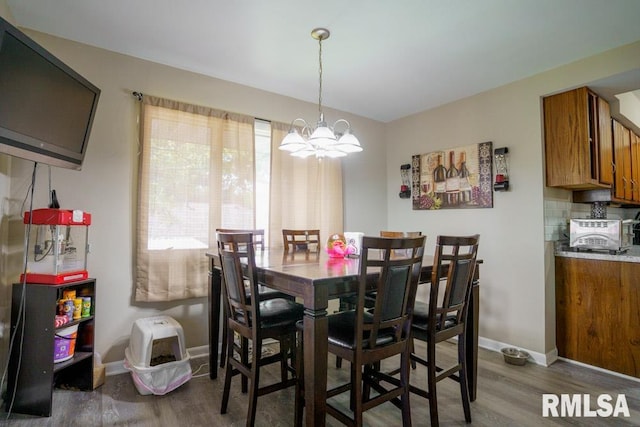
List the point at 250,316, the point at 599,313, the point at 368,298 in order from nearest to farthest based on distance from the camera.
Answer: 1. the point at 250,316
2. the point at 368,298
3. the point at 599,313

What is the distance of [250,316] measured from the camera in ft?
6.28

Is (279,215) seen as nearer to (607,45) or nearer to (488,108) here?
(488,108)

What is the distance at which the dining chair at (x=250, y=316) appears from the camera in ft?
5.74

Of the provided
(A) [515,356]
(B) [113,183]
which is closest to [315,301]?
(B) [113,183]

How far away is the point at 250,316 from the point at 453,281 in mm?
1190

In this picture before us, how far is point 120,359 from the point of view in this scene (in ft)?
8.32

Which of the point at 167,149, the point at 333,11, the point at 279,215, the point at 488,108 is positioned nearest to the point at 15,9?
the point at 167,149

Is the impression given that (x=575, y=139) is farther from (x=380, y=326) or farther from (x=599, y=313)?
(x=380, y=326)

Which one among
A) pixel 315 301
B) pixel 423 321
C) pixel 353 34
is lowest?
pixel 423 321

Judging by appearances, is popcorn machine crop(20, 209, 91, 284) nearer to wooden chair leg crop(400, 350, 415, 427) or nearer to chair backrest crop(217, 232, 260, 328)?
chair backrest crop(217, 232, 260, 328)

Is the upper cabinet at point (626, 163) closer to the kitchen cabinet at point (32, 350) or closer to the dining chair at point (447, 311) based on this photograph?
the dining chair at point (447, 311)

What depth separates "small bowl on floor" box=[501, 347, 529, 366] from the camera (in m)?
2.75

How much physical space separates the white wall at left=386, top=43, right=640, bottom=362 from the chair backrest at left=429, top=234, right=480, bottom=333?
1.39m

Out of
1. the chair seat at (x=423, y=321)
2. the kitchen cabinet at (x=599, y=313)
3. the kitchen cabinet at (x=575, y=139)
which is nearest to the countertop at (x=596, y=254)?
the kitchen cabinet at (x=599, y=313)
